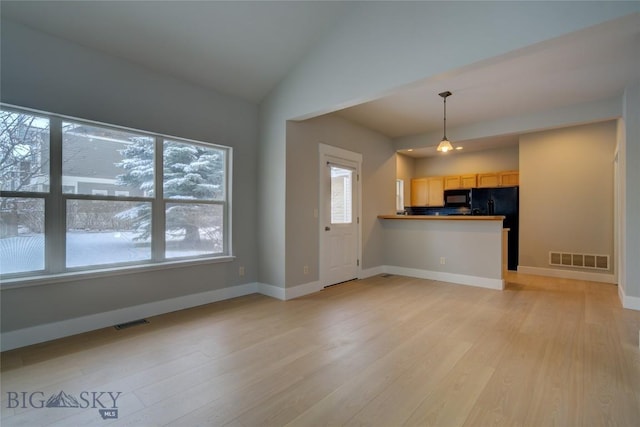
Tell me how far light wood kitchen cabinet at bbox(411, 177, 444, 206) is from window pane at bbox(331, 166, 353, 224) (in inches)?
153

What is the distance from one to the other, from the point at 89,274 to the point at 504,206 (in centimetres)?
717

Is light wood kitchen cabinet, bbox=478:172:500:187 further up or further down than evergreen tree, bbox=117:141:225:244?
further up

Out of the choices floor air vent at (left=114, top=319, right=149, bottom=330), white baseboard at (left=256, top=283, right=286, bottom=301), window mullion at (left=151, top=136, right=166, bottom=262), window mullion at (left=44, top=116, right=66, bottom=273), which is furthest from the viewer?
white baseboard at (left=256, top=283, right=286, bottom=301)

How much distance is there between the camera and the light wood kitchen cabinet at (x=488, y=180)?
7.25 m

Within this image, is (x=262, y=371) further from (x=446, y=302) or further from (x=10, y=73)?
(x=10, y=73)

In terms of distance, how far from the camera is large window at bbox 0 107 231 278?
2.67 meters

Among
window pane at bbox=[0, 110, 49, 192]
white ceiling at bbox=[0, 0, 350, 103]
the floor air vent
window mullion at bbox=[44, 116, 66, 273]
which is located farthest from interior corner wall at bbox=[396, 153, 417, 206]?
window pane at bbox=[0, 110, 49, 192]

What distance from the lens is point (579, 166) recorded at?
17.8ft

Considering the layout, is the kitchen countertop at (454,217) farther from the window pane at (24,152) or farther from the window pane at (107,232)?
the window pane at (24,152)

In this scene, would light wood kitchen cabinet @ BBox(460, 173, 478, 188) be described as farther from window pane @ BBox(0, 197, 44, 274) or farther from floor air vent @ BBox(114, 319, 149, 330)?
window pane @ BBox(0, 197, 44, 274)

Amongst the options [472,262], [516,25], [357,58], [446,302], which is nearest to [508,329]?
[446,302]

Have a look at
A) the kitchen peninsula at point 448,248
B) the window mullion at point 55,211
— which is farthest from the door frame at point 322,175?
the window mullion at point 55,211

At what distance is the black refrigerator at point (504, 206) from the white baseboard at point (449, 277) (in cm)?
206

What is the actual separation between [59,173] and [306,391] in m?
2.93
